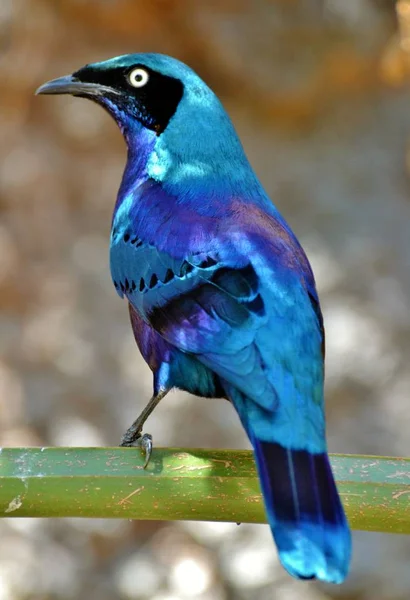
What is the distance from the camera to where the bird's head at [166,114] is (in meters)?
2.52

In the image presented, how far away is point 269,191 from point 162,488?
330 cm

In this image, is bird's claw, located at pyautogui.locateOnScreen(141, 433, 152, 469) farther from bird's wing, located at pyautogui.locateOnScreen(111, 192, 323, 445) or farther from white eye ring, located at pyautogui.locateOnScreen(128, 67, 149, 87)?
white eye ring, located at pyautogui.locateOnScreen(128, 67, 149, 87)

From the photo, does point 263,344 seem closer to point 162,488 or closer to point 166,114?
point 162,488

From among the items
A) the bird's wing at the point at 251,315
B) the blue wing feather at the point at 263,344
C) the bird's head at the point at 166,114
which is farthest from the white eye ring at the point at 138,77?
the bird's wing at the point at 251,315

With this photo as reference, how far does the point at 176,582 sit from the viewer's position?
181 inches

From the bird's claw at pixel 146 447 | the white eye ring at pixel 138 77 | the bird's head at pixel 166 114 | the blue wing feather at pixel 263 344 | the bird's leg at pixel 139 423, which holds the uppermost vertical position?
the white eye ring at pixel 138 77

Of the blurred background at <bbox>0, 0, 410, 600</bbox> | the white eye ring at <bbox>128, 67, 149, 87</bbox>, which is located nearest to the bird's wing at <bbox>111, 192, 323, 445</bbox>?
the white eye ring at <bbox>128, 67, 149, 87</bbox>

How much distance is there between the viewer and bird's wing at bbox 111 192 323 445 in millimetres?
1981

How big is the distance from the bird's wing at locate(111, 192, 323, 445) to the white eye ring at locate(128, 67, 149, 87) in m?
0.57

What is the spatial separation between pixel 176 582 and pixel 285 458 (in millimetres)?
2984

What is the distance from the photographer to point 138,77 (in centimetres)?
265

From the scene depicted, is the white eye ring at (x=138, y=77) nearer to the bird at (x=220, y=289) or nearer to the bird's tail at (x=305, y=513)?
the bird at (x=220, y=289)

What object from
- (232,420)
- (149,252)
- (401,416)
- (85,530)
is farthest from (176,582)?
(149,252)

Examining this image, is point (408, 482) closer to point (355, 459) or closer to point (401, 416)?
point (355, 459)
